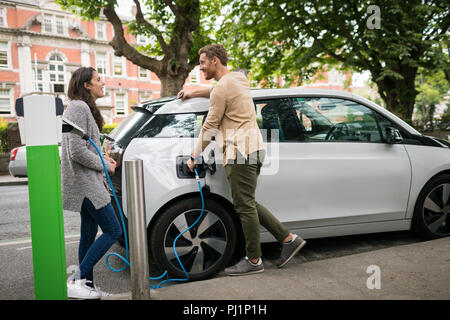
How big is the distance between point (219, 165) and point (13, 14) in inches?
1408

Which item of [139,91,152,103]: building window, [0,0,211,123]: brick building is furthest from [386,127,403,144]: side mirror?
[139,91,152,103]: building window

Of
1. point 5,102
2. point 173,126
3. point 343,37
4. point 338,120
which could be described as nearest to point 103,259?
point 173,126

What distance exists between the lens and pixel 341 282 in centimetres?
275

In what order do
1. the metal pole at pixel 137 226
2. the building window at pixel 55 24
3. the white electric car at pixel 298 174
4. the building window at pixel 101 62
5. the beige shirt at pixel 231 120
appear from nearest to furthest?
1. the metal pole at pixel 137 226
2. the beige shirt at pixel 231 120
3. the white electric car at pixel 298 174
4. the building window at pixel 55 24
5. the building window at pixel 101 62

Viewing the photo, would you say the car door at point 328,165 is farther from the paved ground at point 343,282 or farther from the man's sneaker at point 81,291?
the man's sneaker at point 81,291

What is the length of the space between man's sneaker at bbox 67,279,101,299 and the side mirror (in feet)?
9.31

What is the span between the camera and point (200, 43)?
13.1 metres

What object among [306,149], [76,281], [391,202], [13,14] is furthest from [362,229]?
[13,14]

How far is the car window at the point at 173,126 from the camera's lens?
3012 millimetres

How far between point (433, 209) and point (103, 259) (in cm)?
333

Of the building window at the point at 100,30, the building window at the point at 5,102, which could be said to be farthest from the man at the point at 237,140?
the building window at the point at 100,30

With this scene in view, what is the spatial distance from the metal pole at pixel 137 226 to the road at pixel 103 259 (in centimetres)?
72

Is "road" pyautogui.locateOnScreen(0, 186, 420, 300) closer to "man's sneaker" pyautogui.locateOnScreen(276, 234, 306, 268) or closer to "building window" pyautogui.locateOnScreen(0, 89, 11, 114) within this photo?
"man's sneaker" pyautogui.locateOnScreen(276, 234, 306, 268)
